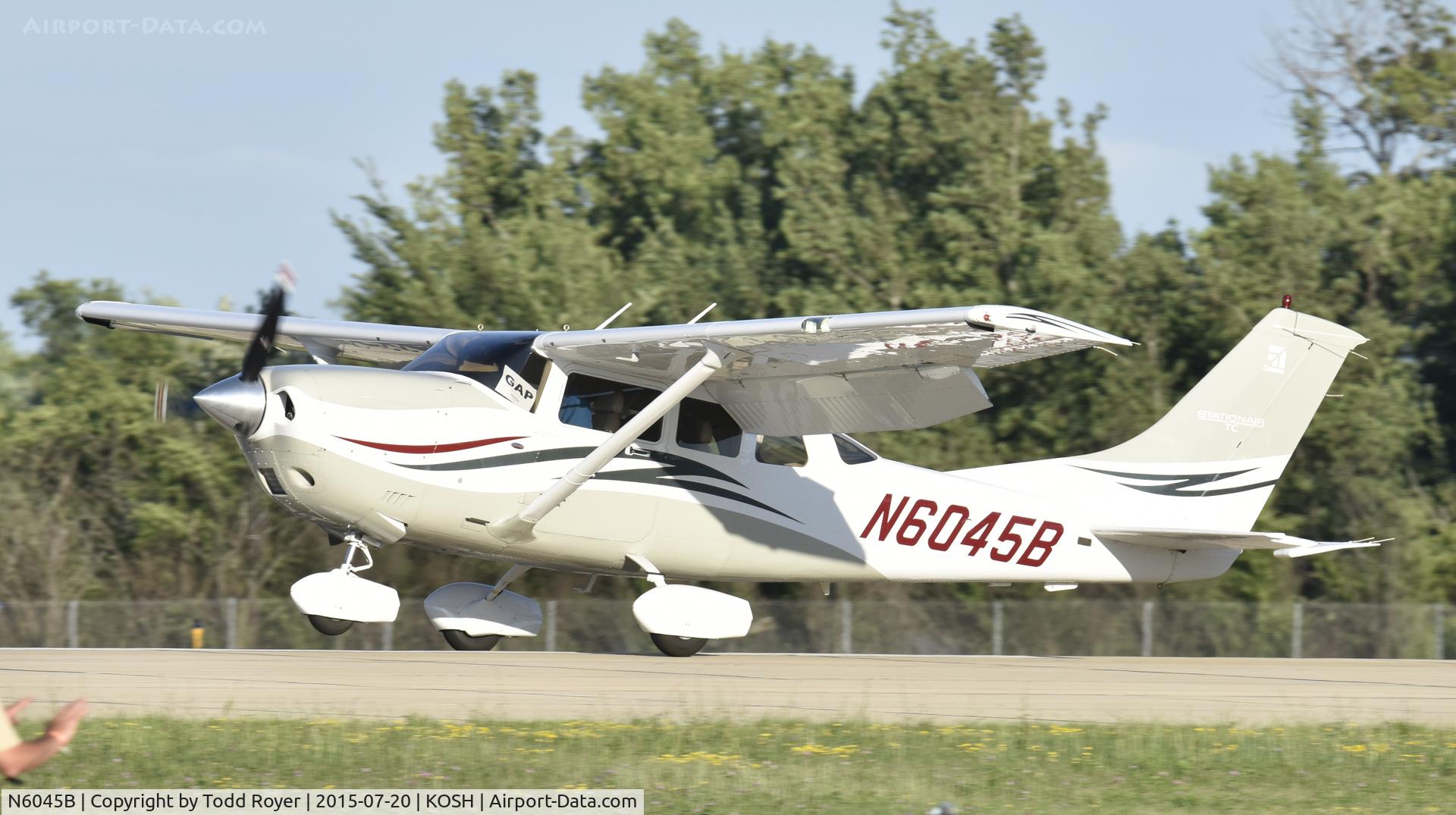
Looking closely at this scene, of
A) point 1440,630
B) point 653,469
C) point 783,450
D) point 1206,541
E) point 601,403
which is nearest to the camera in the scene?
point 601,403

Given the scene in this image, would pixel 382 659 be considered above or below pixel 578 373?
below

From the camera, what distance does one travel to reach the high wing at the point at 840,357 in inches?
421

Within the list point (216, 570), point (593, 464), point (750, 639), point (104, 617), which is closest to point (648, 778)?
point (593, 464)

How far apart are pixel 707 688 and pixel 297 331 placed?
679 cm

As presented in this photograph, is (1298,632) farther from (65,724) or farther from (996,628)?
(65,724)

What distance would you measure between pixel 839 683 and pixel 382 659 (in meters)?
3.69

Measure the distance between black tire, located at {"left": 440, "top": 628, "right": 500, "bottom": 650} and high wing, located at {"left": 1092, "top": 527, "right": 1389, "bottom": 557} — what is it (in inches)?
220

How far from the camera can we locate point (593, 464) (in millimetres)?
12047

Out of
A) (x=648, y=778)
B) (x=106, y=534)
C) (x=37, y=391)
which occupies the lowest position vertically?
(x=648, y=778)

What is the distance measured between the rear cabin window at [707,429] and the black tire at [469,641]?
2.45m

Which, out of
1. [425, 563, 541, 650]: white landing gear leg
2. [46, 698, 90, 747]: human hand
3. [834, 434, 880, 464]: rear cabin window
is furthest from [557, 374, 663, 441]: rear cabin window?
[46, 698, 90, 747]: human hand

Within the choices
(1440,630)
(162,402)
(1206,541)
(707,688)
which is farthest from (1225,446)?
(162,402)

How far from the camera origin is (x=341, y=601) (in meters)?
11.6

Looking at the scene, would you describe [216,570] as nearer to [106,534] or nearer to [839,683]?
[106,534]
